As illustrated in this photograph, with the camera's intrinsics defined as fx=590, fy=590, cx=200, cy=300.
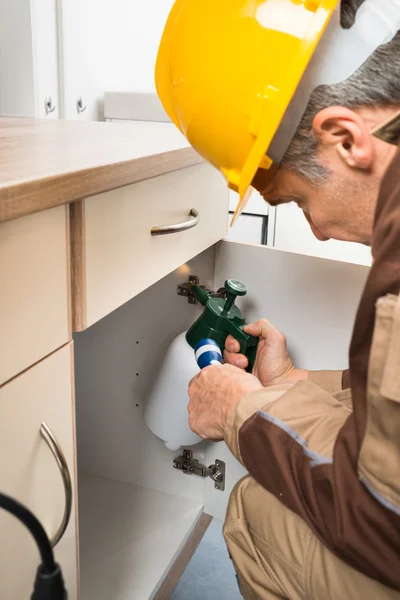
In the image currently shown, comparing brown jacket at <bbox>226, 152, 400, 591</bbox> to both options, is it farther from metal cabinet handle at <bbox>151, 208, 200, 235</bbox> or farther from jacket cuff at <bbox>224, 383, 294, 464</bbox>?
metal cabinet handle at <bbox>151, 208, 200, 235</bbox>

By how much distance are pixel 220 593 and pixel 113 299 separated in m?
0.68

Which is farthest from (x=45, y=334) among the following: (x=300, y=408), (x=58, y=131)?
(x=58, y=131)

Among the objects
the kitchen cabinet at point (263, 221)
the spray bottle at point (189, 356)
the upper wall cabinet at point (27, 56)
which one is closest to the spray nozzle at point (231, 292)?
the spray bottle at point (189, 356)

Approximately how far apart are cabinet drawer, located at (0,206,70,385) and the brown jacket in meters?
0.22

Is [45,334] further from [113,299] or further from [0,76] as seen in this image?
[0,76]

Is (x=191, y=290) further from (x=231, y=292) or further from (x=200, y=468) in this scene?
(x=200, y=468)

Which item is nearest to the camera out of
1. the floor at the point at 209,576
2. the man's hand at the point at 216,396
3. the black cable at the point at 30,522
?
the black cable at the point at 30,522

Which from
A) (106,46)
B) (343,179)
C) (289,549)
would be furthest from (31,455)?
(106,46)

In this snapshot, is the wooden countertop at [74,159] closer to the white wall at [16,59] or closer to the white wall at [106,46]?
the white wall at [16,59]

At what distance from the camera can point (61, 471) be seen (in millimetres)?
544

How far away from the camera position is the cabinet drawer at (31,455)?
48 cm

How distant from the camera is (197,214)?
0.80 meters

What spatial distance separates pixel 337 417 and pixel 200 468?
59cm

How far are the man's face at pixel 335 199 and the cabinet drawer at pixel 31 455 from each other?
259mm
